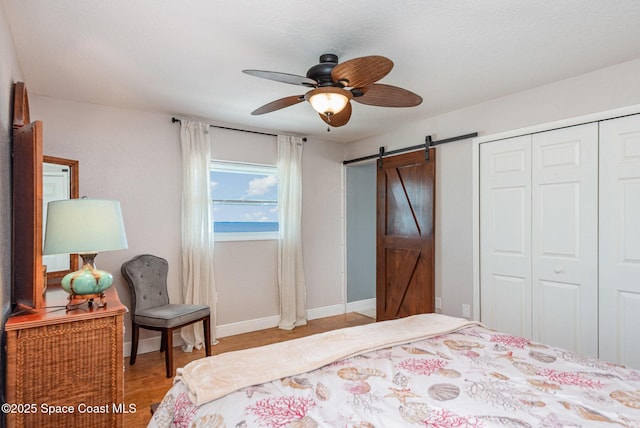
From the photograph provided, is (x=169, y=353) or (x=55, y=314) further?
(x=169, y=353)

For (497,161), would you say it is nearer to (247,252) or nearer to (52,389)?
(247,252)

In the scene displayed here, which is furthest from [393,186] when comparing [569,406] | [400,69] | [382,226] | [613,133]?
[569,406]

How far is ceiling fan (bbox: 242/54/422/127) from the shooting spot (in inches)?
74.0

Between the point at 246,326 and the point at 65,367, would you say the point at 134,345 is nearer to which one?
the point at 246,326

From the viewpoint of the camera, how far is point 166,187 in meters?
3.73

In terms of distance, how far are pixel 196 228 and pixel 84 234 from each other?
175 cm

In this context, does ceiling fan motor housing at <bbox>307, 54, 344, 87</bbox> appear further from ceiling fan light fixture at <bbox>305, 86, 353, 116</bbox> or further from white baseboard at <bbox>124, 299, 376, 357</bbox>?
white baseboard at <bbox>124, 299, 376, 357</bbox>

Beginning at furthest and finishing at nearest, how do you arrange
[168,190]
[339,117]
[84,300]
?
[168,190] < [339,117] < [84,300]

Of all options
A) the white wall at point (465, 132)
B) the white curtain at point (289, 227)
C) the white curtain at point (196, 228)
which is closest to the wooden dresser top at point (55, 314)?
the white curtain at point (196, 228)

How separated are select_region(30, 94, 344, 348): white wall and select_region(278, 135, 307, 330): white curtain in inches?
4.6

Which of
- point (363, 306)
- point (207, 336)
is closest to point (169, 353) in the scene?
point (207, 336)

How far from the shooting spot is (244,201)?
4.28 meters

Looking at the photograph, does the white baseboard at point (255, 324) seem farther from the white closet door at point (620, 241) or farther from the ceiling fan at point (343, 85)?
Answer: the white closet door at point (620, 241)

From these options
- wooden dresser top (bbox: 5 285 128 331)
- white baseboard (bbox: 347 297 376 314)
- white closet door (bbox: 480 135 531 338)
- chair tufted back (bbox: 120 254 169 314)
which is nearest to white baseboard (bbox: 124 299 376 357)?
white baseboard (bbox: 347 297 376 314)
